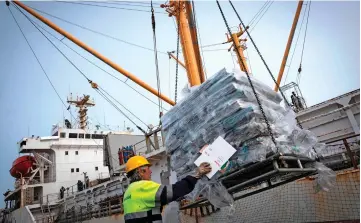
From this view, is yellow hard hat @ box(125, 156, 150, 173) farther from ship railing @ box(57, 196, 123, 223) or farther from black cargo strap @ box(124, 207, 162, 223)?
ship railing @ box(57, 196, 123, 223)

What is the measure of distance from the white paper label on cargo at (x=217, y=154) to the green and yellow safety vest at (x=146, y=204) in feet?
1.54

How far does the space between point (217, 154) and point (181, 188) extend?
0.50m

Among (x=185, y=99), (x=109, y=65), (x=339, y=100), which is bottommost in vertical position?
(x=185, y=99)

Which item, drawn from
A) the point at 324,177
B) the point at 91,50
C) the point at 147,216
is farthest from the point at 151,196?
the point at 91,50

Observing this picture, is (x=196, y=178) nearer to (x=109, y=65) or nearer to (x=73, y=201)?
(x=109, y=65)

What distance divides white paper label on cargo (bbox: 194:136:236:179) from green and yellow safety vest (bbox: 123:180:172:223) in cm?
47

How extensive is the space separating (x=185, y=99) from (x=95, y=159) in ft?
73.0

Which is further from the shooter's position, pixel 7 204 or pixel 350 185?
pixel 7 204

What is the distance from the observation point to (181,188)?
2547mm

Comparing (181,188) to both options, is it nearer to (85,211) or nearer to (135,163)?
(135,163)

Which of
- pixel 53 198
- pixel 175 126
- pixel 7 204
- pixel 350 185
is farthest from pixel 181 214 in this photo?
pixel 7 204

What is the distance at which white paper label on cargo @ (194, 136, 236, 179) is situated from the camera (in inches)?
100

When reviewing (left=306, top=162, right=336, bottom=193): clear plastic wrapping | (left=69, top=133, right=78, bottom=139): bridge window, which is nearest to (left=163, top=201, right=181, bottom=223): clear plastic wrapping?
(left=306, top=162, right=336, bottom=193): clear plastic wrapping

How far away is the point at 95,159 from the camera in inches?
931
